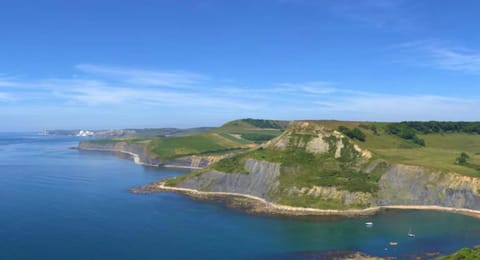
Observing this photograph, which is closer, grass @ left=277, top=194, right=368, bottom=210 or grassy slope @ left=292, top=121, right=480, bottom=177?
grass @ left=277, top=194, right=368, bottom=210

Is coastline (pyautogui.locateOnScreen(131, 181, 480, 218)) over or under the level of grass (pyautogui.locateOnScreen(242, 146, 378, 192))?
under

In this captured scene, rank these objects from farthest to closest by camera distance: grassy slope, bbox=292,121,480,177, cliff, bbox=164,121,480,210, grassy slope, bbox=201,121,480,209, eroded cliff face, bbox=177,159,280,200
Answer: eroded cliff face, bbox=177,159,280,200
grassy slope, bbox=292,121,480,177
grassy slope, bbox=201,121,480,209
cliff, bbox=164,121,480,210

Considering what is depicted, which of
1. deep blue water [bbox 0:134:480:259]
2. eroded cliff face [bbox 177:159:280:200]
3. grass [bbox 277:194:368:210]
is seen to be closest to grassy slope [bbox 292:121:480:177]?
deep blue water [bbox 0:134:480:259]

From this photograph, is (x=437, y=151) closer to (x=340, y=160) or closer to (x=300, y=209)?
(x=340, y=160)

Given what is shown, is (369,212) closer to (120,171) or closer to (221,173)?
(221,173)

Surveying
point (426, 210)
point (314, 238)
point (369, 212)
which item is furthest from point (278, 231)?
point (426, 210)

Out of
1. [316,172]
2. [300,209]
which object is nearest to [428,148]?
[316,172]

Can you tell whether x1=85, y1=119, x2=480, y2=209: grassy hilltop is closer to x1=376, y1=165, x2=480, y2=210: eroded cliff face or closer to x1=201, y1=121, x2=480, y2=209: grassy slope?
x1=201, y1=121, x2=480, y2=209: grassy slope
